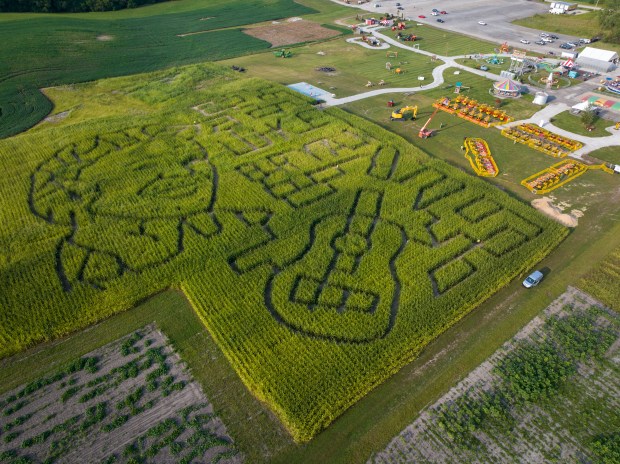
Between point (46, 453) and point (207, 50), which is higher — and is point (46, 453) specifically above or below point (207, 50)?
below

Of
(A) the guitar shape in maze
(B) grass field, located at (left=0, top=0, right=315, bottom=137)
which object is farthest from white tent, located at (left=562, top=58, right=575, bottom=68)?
(B) grass field, located at (left=0, top=0, right=315, bottom=137)

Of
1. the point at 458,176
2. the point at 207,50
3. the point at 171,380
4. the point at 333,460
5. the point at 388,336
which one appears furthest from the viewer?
the point at 207,50

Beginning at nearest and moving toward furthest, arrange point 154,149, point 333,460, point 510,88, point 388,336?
point 333,460 < point 388,336 < point 154,149 < point 510,88

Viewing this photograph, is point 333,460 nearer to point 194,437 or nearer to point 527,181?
point 194,437

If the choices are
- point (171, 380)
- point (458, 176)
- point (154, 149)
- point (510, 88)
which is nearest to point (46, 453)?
point (171, 380)

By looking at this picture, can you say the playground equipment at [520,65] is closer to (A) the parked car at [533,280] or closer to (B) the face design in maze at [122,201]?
(A) the parked car at [533,280]

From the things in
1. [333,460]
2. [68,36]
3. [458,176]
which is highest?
[68,36]
